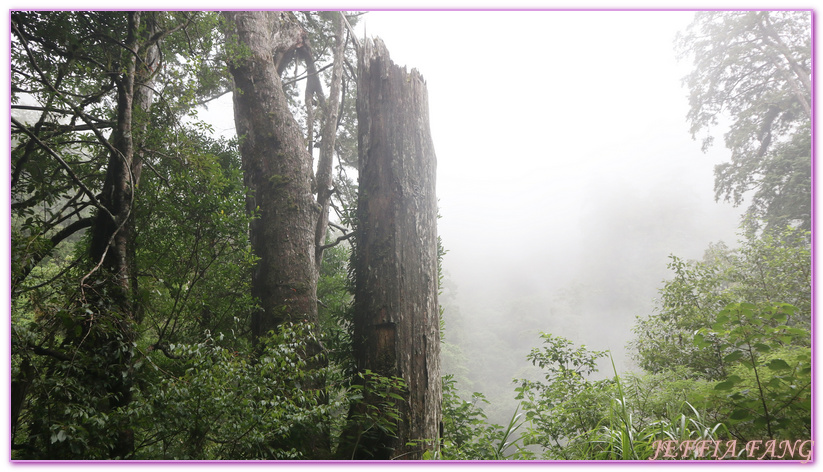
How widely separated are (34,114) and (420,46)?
3505 millimetres

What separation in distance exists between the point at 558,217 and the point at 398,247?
46.9 meters

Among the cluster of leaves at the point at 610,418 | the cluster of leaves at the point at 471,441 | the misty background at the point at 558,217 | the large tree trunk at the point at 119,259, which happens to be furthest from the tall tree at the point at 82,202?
the misty background at the point at 558,217

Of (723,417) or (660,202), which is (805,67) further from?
(660,202)

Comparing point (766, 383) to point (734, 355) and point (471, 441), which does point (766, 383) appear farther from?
point (471, 441)

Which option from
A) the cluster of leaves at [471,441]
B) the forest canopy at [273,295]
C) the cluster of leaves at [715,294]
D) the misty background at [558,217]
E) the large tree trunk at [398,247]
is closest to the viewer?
the forest canopy at [273,295]

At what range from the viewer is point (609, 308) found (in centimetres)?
3556

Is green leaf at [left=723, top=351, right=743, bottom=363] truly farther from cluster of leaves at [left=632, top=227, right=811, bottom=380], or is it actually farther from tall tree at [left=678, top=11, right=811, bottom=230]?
tall tree at [left=678, top=11, right=811, bottom=230]

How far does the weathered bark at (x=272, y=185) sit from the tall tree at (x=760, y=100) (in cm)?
425

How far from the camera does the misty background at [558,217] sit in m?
25.9

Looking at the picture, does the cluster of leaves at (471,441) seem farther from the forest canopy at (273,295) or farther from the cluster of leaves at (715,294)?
the cluster of leaves at (715,294)

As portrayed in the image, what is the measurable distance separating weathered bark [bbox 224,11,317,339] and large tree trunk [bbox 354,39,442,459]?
2.59 ft

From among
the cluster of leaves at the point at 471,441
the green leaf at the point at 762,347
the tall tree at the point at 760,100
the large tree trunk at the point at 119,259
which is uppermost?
the tall tree at the point at 760,100

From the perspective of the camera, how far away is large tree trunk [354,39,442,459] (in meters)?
2.43

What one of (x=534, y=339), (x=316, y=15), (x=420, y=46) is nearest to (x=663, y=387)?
(x=420, y=46)
